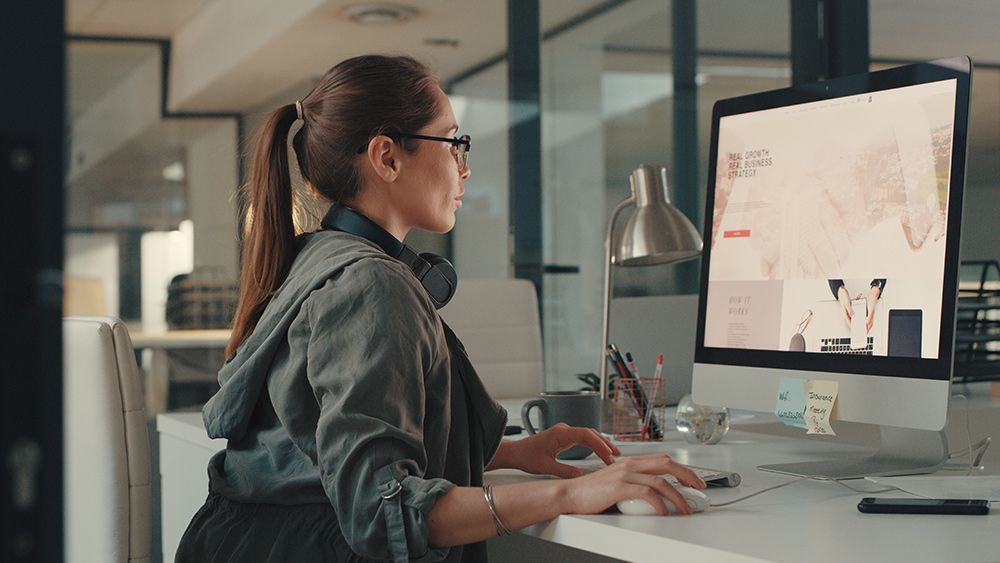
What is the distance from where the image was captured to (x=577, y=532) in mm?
1029

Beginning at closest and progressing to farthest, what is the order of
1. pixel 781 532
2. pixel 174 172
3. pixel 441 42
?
pixel 781 532
pixel 174 172
pixel 441 42

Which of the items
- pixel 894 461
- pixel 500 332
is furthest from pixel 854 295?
pixel 500 332

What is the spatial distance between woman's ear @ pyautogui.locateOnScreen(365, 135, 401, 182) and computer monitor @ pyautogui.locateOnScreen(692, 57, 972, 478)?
1.46ft

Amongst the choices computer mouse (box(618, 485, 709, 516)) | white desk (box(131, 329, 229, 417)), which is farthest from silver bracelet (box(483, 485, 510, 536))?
white desk (box(131, 329, 229, 417))

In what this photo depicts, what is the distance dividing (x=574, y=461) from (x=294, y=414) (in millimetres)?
461

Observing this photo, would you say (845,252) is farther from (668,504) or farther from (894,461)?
(668,504)

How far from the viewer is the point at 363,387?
1.03m

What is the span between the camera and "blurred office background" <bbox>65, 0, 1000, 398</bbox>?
341 centimetres

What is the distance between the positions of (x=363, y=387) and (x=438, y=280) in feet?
1.00

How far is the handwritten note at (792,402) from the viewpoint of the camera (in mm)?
1318

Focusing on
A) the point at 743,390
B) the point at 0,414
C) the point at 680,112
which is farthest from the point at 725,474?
the point at 680,112

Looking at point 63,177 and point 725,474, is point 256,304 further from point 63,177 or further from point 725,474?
point 63,177

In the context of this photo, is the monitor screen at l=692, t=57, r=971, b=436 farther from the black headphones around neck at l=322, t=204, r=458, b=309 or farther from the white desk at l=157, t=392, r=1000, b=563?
the black headphones around neck at l=322, t=204, r=458, b=309

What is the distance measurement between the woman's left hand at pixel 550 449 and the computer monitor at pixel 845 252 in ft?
0.62
